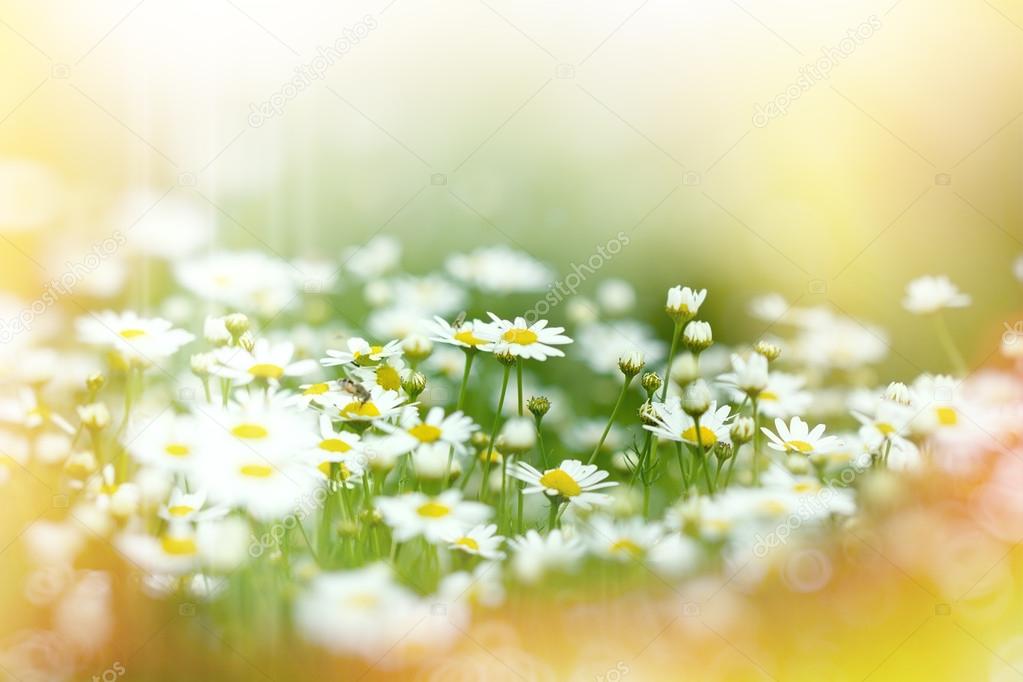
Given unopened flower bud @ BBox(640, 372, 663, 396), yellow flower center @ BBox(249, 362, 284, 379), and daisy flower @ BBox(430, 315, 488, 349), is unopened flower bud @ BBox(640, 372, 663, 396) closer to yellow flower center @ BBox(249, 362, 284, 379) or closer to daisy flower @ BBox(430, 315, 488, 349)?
daisy flower @ BBox(430, 315, 488, 349)

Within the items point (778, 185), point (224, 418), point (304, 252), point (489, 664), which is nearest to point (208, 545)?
point (224, 418)

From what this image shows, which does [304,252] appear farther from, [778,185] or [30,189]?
[778,185]

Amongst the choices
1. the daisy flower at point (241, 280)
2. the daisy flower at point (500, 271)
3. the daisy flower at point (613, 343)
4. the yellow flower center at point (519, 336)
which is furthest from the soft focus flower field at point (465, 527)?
the daisy flower at point (500, 271)

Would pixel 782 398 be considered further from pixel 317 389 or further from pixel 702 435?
pixel 317 389

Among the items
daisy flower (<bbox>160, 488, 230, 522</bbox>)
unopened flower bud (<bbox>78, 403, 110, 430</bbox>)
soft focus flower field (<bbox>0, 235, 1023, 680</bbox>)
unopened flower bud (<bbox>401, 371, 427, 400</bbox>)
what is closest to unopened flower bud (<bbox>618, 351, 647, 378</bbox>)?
soft focus flower field (<bbox>0, 235, 1023, 680</bbox>)

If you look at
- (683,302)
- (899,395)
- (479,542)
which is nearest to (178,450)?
(479,542)

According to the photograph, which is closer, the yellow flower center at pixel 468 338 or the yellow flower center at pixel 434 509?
the yellow flower center at pixel 434 509

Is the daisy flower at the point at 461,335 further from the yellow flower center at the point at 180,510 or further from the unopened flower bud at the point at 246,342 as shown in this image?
the yellow flower center at the point at 180,510
